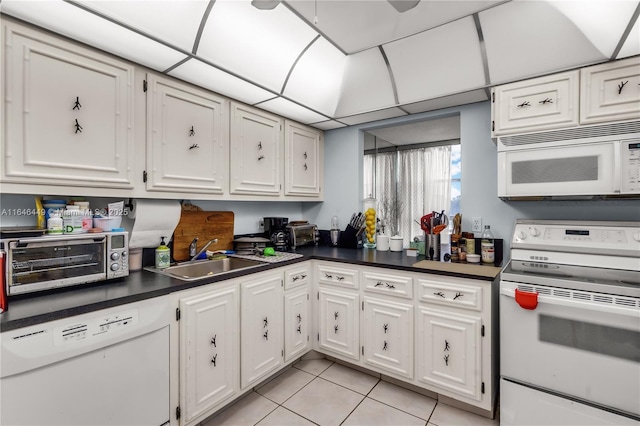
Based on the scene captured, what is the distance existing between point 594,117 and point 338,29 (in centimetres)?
162

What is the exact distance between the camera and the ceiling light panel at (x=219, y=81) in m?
1.85

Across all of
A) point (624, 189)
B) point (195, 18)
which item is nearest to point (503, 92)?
point (624, 189)

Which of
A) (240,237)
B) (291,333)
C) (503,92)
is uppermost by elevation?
(503,92)

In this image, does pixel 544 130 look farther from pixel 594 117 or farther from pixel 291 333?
pixel 291 333

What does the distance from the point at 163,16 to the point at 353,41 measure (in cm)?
120

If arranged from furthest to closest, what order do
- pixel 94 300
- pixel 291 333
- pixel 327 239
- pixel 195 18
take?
pixel 327 239, pixel 291 333, pixel 195 18, pixel 94 300

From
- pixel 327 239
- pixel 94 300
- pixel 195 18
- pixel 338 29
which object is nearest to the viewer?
pixel 94 300

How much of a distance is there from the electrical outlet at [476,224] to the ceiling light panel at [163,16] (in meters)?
2.34

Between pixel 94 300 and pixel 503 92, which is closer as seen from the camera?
pixel 94 300

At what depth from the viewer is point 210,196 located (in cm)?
218

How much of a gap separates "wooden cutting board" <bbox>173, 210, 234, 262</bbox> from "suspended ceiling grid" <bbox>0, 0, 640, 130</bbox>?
3.20 feet

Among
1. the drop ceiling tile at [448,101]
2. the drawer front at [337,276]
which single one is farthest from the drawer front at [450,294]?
the drop ceiling tile at [448,101]

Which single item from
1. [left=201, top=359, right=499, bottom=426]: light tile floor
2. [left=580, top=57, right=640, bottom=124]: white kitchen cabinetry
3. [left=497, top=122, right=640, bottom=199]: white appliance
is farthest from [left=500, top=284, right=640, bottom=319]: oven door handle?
[left=580, top=57, right=640, bottom=124]: white kitchen cabinetry

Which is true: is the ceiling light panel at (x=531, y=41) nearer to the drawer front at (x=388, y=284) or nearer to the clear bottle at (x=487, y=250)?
the clear bottle at (x=487, y=250)
